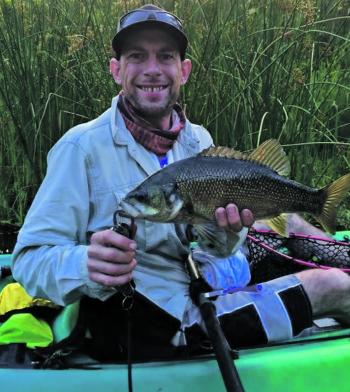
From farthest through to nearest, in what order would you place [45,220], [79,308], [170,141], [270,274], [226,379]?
1. [270,274]
2. [170,141]
3. [79,308]
4. [45,220]
5. [226,379]

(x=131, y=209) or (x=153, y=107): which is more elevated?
(x=153, y=107)

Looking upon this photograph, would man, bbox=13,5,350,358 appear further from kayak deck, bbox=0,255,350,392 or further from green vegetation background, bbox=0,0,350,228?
green vegetation background, bbox=0,0,350,228

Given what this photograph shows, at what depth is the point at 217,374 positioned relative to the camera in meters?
1.76

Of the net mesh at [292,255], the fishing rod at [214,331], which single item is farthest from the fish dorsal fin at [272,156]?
the net mesh at [292,255]

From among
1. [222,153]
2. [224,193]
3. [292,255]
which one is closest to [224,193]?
[224,193]

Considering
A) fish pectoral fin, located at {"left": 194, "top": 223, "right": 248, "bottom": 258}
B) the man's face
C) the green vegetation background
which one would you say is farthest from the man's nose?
the green vegetation background

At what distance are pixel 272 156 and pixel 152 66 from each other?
619 millimetres

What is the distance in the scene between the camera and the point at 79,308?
190cm

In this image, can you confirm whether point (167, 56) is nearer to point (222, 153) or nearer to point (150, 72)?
point (150, 72)

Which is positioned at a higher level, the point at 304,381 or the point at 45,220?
the point at 45,220

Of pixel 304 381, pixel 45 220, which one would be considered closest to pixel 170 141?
pixel 45 220

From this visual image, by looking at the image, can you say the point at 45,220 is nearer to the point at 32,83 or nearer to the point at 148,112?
the point at 148,112

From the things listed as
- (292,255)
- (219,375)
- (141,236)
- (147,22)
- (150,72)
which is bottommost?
(219,375)

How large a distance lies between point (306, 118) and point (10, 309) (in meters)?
2.34
